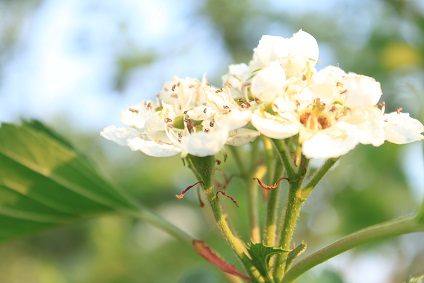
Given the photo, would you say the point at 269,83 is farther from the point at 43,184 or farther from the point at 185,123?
the point at 43,184

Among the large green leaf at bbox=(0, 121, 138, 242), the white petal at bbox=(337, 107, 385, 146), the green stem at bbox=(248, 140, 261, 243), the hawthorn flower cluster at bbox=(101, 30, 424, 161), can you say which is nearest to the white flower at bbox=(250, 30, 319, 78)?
the hawthorn flower cluster at bbox=(101, 30, 424, 161)

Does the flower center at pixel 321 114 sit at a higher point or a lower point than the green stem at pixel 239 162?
lower

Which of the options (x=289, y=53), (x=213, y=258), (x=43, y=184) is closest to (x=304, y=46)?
(x=289, y=53)

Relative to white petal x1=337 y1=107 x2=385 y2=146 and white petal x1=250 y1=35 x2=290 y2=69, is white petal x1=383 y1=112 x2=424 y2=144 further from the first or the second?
white petal x1=250 y1=35 x2=290 y2=69

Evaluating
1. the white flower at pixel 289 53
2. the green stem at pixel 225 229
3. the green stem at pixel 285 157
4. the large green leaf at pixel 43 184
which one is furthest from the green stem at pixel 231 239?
the large green leaf at pixel 43 184

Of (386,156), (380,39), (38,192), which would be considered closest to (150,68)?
(380,39)

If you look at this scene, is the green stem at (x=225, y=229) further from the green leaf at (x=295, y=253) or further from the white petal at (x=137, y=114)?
the white petal at (x=137, y=114)

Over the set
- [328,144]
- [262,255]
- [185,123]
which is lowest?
[262,255]
